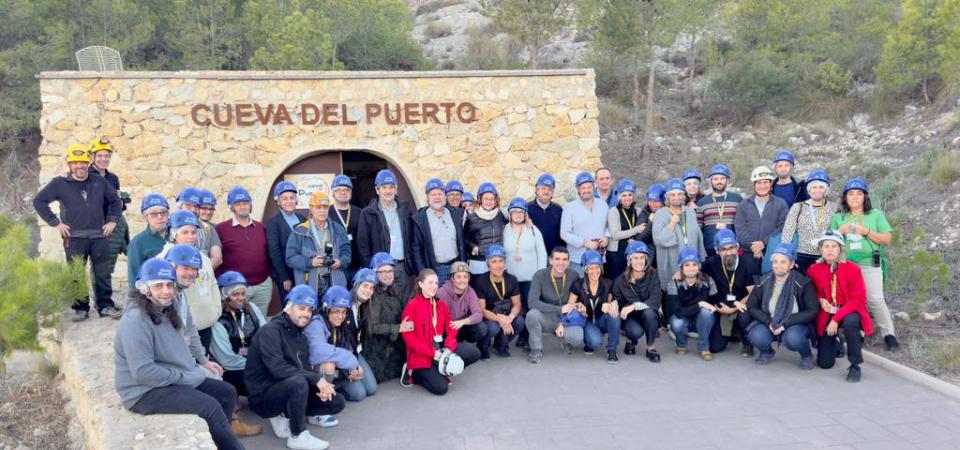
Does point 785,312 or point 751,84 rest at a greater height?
point 751,84

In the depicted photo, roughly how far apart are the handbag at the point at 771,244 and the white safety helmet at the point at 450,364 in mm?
3339

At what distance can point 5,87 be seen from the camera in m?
17.5

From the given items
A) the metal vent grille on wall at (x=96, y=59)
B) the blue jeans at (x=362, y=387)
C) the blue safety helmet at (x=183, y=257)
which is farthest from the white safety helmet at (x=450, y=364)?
the metal vent grille on wall at (x=96, y=59)

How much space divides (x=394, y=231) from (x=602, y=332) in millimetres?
2375

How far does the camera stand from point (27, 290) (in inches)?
214

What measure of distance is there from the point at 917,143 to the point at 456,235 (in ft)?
42.9

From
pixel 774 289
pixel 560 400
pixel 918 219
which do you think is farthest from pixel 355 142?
pixel 918 219

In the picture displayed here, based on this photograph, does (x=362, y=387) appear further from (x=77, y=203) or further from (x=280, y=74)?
(x=280, y=74)

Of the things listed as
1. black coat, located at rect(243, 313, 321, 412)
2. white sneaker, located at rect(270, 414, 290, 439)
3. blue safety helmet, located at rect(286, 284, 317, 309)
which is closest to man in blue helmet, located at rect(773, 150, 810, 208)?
blue safety helmet, located at rect(286, 284, 317, 309)

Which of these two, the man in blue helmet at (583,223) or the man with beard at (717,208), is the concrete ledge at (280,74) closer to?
the man in blue helmet at (583,223)

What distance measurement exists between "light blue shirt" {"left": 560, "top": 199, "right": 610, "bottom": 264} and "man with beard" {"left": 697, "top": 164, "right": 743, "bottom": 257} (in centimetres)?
110

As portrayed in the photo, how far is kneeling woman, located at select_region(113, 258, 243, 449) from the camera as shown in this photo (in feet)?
13.3

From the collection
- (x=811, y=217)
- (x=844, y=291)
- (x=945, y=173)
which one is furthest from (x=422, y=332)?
(x=945, y=173)

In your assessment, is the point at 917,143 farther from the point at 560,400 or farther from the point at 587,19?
the point at 560,400
